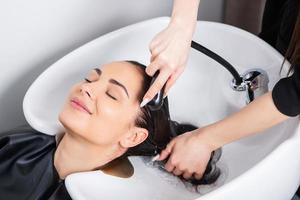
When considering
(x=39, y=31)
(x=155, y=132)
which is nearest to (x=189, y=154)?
(x=155, y=132)

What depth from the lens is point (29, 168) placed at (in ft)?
3.76

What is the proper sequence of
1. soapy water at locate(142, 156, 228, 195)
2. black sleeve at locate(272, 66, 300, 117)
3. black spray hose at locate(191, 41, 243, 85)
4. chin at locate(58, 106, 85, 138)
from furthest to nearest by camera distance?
black spray hose at locate(191, 41, 243, 85) < soapy water at locate(142, 156, 228, 195) < chin at locate(58, 106, 85, 138) < black sleeve at locate(272, 66, 300, 117)

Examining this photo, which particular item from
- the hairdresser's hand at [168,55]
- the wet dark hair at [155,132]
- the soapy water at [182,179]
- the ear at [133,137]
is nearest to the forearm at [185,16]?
the hairdresser's hand at [168,55]

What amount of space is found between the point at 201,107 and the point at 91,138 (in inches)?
17.9

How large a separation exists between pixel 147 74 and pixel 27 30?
1.37 feet

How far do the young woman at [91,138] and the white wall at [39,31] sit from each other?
185mm

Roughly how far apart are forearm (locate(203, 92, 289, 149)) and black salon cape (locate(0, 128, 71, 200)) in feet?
1.34

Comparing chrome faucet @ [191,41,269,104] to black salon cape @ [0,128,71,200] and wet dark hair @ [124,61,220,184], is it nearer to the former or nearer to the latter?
wet dark hair @ [124,61,220,184]

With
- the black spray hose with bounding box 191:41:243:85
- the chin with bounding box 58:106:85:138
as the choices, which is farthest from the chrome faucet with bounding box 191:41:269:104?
the chin with bounding box 58:106:85:138

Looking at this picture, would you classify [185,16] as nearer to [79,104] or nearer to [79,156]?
[79,104]

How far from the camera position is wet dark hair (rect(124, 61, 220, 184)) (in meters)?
1.08

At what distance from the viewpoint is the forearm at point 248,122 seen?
961mm

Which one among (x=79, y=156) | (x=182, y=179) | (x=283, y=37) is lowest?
(x=182, y=179)

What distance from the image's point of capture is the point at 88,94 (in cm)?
104
